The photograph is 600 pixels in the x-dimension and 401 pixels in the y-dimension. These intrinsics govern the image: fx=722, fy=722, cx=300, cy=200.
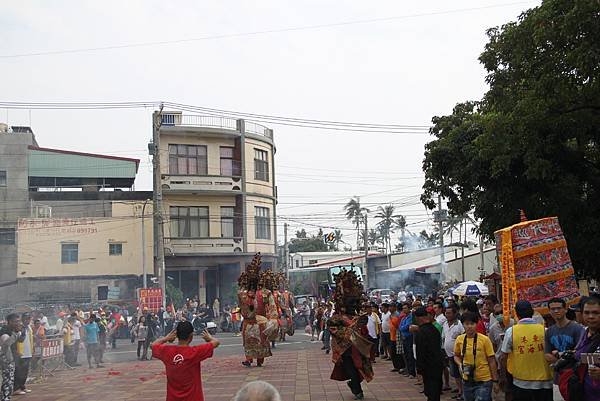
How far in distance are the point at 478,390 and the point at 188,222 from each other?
32266 millimetres

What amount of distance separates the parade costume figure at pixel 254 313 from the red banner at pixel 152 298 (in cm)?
1197

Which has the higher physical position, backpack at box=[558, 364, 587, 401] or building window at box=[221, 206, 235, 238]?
building window at box=[221, 206, 235, 238]

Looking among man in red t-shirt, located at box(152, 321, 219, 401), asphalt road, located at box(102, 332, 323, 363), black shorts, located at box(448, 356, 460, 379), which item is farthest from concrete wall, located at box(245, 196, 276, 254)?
man in red t-shirt, located at box(152, 321, 219, 401)

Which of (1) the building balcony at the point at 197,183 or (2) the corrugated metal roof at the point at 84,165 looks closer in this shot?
(2) the corrugated metal roof at the point at 84,165

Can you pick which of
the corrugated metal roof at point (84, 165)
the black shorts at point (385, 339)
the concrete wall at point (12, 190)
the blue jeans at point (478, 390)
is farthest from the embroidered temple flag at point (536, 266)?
the corrugated metal roof at point (84, 165)

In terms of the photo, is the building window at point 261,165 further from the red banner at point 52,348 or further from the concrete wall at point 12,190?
the red banner at point 52,348

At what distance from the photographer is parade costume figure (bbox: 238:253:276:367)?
17.3 m

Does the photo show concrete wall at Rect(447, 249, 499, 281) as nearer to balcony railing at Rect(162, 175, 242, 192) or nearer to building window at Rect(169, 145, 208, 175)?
balcony railing at Rect(162, 175, 242, 192)

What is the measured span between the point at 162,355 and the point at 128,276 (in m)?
30.9

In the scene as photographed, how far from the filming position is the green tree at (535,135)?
11.0 meters

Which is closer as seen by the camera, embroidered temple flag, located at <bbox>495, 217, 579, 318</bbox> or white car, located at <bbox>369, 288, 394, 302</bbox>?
embroidered temple flag, located at <bbox>495, 217, 579, 318</bbox>

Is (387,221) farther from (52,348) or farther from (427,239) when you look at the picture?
(52,348)

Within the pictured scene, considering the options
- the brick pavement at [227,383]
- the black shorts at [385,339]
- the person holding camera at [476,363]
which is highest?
the person holding camera at [476,363]

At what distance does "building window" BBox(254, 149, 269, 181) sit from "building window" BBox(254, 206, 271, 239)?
186 cm
